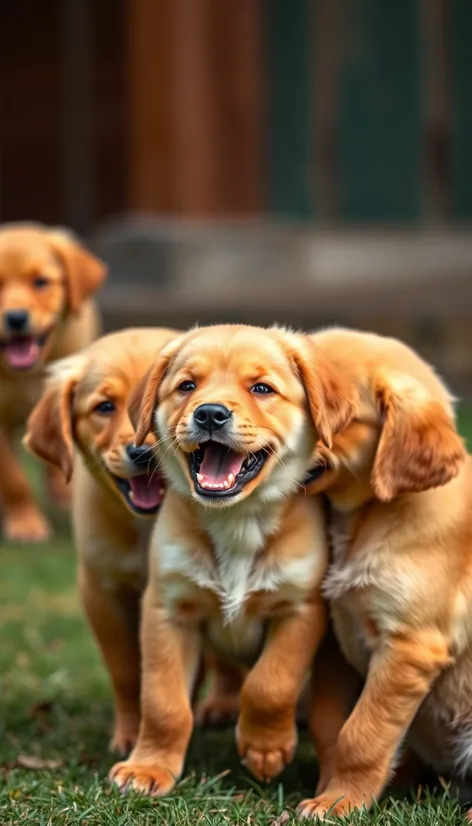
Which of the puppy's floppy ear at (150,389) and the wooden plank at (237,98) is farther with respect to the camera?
the wooden plank at (237,98)

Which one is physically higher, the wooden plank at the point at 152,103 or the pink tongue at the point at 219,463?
the pink tongue at the point at 219,463

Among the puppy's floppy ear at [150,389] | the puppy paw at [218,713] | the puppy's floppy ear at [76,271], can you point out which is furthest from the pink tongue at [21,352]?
the puppy's floppy ear at [150,389]

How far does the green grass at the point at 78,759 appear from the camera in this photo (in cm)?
346

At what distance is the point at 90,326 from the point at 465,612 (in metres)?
3.90

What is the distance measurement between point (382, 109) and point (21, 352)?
524cm

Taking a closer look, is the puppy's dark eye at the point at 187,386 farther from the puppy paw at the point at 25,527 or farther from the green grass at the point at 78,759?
the puppy paw at the point at 25,527

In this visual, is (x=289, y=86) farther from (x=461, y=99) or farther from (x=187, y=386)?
(x=187, y=386)

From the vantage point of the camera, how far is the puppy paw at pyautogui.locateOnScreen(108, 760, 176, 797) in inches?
144

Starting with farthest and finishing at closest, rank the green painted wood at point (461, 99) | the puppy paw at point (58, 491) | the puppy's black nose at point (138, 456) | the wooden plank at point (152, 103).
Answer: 1. the green painted wood at point (461, 99)
2. the wooden plank at point (152, 103)
3. the puppy paw at point (58, 491)
4. the puppy's black nose at point (138, 456)

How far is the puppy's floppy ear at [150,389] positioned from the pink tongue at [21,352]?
9.95 feet


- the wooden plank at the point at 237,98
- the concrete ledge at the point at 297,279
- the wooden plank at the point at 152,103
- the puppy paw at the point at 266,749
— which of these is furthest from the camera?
the wooden plank at the point at 237,98

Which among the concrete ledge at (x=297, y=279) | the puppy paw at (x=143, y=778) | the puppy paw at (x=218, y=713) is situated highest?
the puppy paw at (x=143, y=778)

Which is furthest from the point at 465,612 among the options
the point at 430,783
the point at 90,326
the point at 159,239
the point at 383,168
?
the point at 383,168

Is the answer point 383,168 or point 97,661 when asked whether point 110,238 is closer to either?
point 383,168
